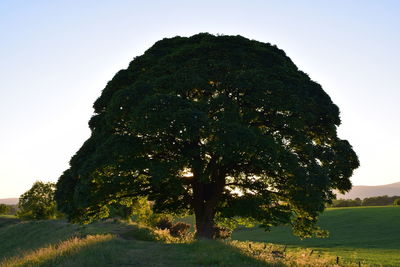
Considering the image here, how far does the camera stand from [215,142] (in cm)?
1880

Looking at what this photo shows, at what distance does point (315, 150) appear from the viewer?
73.5 ft

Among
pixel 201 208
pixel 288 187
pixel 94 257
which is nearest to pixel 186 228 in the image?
pixel 201 208

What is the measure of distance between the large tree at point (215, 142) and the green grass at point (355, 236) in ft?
41.9

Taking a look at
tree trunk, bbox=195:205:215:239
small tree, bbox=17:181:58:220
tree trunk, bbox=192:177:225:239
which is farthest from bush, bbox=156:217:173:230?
small tree, bbox=17:181:58:220

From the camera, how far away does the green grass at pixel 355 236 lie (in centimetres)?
3770

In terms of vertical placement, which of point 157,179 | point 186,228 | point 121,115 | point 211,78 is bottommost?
point 186,228

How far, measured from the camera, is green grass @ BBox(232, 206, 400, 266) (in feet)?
124

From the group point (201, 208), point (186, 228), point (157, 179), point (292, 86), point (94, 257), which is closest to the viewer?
point (94, 257)

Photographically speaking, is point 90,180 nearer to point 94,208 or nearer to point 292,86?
point 94,208

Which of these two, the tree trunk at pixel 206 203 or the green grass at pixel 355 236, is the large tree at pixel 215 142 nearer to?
the tree trunk at pixel 206 203

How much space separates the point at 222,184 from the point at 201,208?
1.97 m

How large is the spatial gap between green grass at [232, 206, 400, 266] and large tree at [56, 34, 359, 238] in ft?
41.9

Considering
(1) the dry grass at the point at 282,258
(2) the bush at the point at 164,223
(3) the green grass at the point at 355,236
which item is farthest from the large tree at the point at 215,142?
(2) the bush at the point at 164,223

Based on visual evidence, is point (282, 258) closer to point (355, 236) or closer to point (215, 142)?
point (215, 142)
